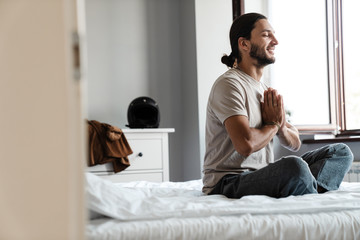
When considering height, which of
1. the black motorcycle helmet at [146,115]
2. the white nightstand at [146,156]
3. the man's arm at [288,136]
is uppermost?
the black motorcycle helmet at [146,115]

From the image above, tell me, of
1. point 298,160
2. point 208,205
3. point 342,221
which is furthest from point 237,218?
point 298,160

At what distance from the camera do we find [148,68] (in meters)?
4.30

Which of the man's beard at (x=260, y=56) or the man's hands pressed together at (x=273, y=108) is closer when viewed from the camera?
the man's hands pressed together at (x=273, y=108)

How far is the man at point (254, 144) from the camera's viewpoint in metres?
1.73

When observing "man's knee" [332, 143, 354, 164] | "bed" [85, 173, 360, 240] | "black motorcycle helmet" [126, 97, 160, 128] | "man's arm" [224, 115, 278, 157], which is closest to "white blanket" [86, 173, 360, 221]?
"bed" [85, 173, 360, 240]

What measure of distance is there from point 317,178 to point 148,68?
2.57 meters

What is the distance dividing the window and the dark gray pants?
77.5 inches

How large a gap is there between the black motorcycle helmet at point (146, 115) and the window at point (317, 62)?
3.40 feet

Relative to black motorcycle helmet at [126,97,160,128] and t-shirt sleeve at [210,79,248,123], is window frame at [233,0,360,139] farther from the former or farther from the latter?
t-shirt sleeve at [210,79,248,123]

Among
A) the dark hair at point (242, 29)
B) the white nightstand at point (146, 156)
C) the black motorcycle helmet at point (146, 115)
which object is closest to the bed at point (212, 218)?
the dark hair at point (242, 29)

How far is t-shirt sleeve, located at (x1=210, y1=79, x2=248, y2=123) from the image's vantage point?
1916 mm

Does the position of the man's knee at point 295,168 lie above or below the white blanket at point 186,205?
above

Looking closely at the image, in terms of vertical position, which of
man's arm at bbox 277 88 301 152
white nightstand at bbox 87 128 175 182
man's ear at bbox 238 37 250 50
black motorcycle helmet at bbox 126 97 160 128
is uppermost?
man's ear at bbox 238 37 250 50

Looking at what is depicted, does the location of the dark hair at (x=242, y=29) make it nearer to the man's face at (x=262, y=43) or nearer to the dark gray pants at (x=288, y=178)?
the man's face at (x=262, y=43)
